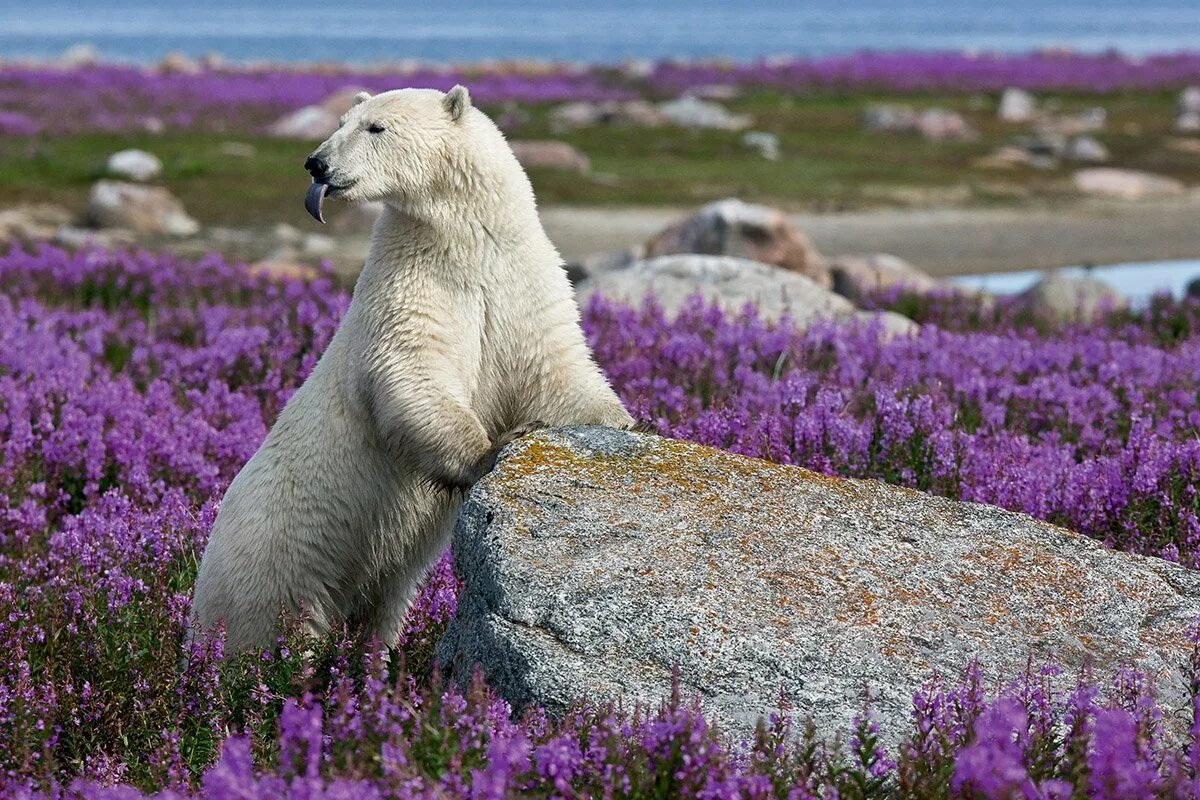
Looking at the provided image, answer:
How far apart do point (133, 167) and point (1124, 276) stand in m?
16.2

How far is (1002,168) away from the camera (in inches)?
1222

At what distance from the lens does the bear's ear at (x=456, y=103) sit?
17.1ft

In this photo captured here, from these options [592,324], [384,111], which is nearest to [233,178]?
[592,324]

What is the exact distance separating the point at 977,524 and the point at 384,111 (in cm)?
246

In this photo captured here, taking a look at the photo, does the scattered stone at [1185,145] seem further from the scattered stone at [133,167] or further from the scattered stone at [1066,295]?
the scattered stone at [133,167]

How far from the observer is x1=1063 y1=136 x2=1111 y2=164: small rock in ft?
107

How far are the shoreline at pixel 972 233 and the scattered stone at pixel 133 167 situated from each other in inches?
278

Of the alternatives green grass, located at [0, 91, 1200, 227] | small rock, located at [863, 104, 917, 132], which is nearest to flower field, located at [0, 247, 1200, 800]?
green grass, located at [0, 91, 1200, 227]

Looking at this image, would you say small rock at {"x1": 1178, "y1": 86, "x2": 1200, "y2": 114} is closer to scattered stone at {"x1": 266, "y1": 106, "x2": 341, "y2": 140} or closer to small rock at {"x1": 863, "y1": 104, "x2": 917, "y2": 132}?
small rock at {"x1": 863, "y1": 104, "x2": 917, "y2": 132}

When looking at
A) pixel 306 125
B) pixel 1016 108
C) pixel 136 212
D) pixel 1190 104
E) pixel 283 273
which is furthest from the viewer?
pixel 1016 108

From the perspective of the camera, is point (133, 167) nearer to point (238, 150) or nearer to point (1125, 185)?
point (238, 150)

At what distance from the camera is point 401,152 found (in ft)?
16.8

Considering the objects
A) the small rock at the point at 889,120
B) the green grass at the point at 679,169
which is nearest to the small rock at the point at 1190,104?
the green grass at the point at 679,169

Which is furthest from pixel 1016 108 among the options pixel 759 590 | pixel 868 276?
pixel 759 590
